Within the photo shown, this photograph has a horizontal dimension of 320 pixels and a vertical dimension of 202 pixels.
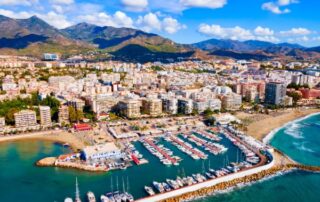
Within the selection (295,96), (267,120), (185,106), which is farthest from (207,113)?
(295,96)

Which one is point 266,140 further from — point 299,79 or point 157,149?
point 299,79

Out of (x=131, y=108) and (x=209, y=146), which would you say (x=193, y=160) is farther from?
(x=131, y=108)

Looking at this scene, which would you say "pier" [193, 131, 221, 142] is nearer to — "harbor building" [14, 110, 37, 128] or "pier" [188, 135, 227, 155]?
"pier" [188, 135, 227, 155]

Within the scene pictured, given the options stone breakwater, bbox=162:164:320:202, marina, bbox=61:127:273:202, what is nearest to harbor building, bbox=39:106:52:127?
marina, bbox=61:127:273:202

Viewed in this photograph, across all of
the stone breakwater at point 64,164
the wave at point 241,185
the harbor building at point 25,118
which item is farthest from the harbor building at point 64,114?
the wave at point 241,185

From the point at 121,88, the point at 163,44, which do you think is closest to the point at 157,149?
the point at 121,88

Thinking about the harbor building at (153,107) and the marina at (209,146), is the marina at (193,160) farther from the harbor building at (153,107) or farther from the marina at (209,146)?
the harbor building at (153,107)
